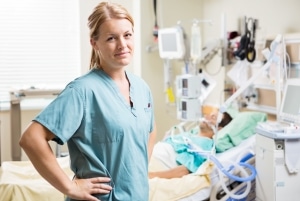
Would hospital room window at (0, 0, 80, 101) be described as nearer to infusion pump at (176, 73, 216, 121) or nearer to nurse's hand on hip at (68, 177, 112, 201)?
infusion pump at (176, 73, 216, 121)

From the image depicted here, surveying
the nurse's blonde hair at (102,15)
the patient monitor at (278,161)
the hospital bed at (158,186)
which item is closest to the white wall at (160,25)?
the hospital bed at (158,186)

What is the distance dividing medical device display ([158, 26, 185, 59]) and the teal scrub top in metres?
2.03

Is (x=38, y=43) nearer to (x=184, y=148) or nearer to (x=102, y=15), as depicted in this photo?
(x=184, y=148)

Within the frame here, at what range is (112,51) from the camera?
1.21 m

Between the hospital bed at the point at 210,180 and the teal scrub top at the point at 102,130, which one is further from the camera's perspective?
the hospital bed at the point at 210,180

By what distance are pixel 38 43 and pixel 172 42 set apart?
4.80 feet

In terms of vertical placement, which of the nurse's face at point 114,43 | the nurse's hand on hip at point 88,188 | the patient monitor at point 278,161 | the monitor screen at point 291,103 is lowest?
the patient monitor at point 278,161

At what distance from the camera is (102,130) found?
3.83 feet

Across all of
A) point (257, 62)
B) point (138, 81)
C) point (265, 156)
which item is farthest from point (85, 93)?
point (257, 62)

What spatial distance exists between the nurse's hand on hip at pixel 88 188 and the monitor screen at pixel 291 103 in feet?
5.01

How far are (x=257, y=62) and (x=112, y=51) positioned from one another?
2.03 metres

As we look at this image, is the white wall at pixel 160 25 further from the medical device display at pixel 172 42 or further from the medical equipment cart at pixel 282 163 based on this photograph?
the medical equipment cart at pixel 282 163

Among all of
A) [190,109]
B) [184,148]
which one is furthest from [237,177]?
[190,109]

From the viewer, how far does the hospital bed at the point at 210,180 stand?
2123 mm
